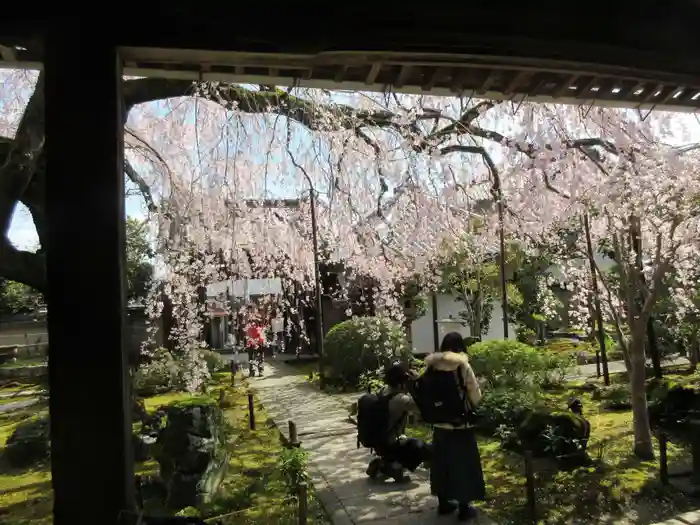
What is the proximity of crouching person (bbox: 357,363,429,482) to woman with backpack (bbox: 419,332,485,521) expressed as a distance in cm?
99

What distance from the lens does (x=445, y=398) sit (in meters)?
4.68

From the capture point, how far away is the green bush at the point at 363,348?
505 inches

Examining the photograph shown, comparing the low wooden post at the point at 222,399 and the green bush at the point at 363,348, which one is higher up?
the green bush at the point at 363,348

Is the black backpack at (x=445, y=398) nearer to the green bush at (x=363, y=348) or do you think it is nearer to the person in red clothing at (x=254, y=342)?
the green bush at (x=363, y=348)

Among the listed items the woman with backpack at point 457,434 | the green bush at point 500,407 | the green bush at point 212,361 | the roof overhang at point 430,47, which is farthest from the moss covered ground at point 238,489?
the green bush at point 212,361

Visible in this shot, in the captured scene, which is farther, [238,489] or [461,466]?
[238,489]

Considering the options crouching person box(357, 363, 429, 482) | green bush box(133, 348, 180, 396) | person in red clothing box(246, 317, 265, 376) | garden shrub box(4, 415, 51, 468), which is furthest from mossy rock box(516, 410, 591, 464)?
person in red clothing box(246, 317, 265, 376)

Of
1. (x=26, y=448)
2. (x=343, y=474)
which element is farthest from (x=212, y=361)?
(x=343, y=474)

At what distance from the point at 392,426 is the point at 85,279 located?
15.1ft

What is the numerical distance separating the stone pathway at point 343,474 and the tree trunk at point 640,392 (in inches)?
104

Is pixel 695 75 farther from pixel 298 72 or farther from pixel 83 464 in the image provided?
pixel 83 464

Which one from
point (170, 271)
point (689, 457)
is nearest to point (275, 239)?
point (170, 271)

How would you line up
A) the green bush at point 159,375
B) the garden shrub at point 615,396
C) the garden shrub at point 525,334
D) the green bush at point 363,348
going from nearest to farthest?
1. the garden shrub at point 615,396
2. the green bush at point 363,348
3. the green bush at point 159,375
4. the garden shrub at point 525,334

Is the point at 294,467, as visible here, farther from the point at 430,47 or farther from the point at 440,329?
the point at 440,329
